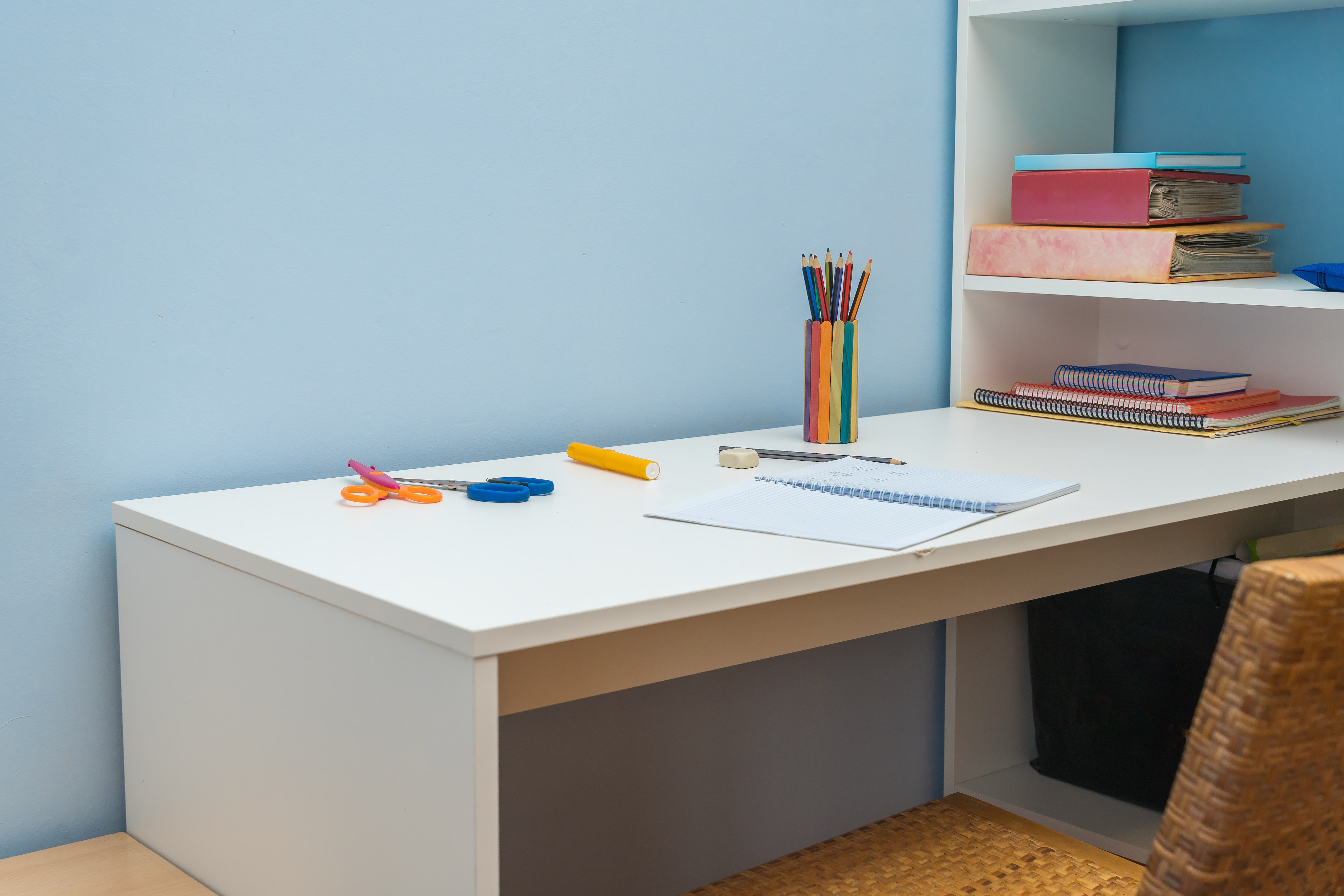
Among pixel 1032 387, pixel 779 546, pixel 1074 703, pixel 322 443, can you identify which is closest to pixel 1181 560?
pixel 1032 387

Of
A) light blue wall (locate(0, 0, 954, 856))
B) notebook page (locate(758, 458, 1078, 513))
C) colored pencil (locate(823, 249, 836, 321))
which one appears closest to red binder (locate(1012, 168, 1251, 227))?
light blue wall (locate(0, 0, 954, 856))

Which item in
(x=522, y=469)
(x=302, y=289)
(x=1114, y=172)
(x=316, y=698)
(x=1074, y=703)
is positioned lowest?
(x=1074, y=703)

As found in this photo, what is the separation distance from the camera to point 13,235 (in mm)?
1041

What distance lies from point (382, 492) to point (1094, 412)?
950mm

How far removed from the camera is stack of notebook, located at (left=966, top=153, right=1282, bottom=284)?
4.98ft

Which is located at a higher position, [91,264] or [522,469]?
[91,264]

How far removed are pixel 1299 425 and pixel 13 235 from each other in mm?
1471

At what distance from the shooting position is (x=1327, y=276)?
53.4 inches

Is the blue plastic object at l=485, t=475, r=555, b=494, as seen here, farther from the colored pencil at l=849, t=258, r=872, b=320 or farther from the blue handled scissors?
the colored pencil at l=849, t=258, r=872, b=320

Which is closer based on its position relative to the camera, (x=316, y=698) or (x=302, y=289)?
(x=316, y=698)

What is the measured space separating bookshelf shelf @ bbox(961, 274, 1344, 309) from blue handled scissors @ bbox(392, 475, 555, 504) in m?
0.81

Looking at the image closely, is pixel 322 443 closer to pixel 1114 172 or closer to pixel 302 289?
pixel 302 289

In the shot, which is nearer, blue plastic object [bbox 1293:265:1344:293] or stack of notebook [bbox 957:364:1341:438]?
blue plastic object [bbox 1293:265:1344:293]

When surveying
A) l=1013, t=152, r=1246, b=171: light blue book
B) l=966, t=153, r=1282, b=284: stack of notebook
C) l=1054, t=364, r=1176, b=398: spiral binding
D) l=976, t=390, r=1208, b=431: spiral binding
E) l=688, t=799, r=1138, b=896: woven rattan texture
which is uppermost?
l=1013, t=152, r=1246, b=171: light blue book
